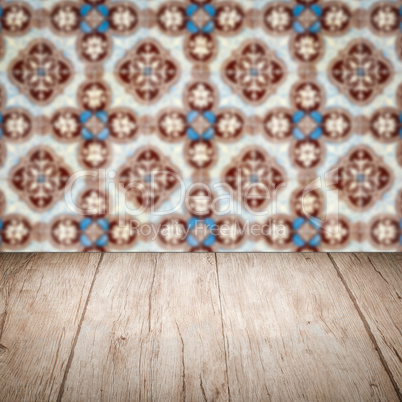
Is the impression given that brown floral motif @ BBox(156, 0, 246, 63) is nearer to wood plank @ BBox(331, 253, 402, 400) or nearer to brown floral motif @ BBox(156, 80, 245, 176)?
brown floral motif @ BBox(156, 80, 245, 176)

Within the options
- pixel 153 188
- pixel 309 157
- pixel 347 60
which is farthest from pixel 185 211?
pixel 347 60

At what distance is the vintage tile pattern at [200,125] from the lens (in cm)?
128

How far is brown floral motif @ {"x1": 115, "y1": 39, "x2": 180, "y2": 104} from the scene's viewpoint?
1291mm

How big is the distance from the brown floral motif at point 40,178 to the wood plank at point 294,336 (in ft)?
1.65

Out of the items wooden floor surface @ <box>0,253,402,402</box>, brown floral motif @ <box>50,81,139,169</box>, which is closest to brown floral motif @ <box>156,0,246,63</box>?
brown floral motif @ <box>50,81,139,169</box>

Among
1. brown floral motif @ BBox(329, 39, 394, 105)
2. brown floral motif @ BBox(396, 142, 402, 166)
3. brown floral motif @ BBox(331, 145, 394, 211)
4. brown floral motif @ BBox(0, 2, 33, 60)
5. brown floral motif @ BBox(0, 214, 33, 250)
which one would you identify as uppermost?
brown floral motif @ BBox(0, 2, 33, 60)

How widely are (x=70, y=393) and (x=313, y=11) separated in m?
1.08

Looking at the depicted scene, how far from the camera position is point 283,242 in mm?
1369

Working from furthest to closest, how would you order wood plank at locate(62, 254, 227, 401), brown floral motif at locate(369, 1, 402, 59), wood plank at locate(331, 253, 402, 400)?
brown floral motif at locate(369, 1, 402, 59)
wood plank at locate(331, 253, 402, 400)
wood plank at locate(62, 254, 227, 401)

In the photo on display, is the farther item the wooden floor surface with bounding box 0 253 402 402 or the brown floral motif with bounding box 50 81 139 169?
the brown floral motif with bounding box 50 81 139 169

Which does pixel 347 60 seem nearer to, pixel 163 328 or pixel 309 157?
pixel 309 157

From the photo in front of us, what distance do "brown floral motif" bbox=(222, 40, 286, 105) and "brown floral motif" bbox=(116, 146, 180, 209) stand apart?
28cm

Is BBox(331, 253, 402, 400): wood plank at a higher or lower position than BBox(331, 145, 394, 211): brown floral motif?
lower

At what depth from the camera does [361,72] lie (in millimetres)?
1298
